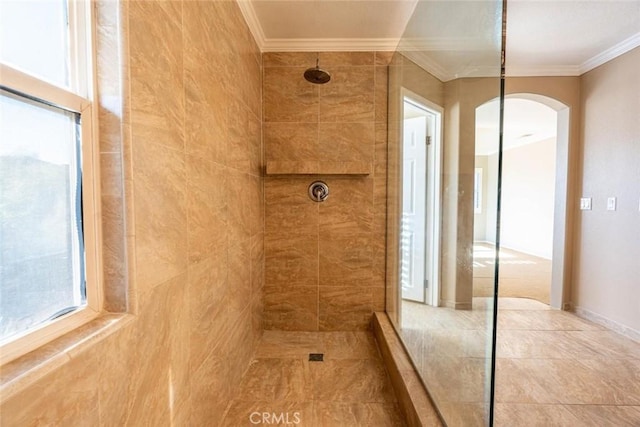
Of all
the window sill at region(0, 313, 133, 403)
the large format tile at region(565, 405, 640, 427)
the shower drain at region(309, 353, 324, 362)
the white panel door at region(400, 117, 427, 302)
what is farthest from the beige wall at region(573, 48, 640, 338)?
the window sill at region(0, 313, 133, 403)

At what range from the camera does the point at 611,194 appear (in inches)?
94.3

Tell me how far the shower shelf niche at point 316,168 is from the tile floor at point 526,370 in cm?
112

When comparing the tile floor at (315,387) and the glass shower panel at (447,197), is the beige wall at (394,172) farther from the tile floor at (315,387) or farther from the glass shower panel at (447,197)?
the tile floor at (315,387)

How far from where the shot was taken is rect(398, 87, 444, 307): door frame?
1622 mm

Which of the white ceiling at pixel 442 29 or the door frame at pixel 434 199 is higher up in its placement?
the white ceiling at pixel 442 29

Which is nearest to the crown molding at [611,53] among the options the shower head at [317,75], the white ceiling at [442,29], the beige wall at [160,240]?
the white ceiling at [442,29]

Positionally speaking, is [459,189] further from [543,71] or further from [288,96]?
[543,71]

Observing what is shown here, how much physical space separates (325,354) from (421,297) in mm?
847

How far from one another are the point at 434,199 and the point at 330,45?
159 cm

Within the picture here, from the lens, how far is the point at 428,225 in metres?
1.77

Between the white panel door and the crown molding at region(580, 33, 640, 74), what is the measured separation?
2.08m

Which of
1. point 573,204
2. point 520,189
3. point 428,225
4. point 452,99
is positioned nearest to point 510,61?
point 573,204

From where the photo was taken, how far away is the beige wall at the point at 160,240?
0.62m

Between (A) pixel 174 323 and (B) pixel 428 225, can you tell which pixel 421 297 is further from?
(A) pixel 174 323
